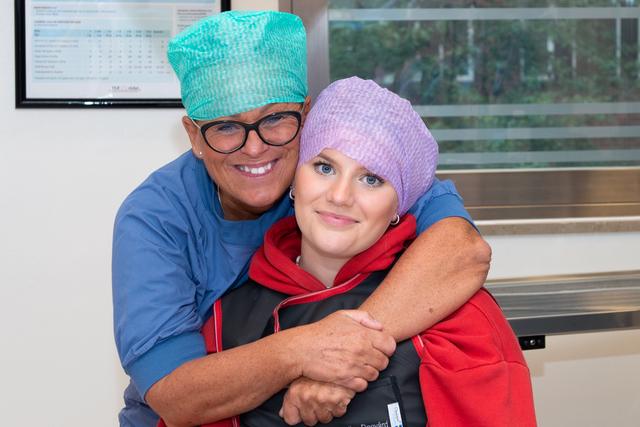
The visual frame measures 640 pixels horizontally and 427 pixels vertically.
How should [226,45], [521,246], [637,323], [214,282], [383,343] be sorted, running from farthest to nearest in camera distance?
1. [521,246]
2. [637,323]
3. [214,282]
4. [226,45]
5. [383,343]

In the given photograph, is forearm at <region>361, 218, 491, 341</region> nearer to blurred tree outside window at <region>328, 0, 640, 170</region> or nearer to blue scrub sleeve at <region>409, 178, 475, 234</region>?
blue scrub sleeve at <region>409, 178, 475, 234</region>

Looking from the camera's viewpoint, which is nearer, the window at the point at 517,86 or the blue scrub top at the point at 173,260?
the blue scrub top at the point at 173,260

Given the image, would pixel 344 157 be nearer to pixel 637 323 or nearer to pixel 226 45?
pixel 226 45

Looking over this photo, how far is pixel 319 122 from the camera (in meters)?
1.51

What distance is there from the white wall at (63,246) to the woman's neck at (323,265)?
1.27 meters

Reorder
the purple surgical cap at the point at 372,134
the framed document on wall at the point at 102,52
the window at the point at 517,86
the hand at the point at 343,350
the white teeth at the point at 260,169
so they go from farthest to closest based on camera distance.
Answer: the window at the point at 517,86 → the framed document on wall at the point at 102,52 → the white teeth at the point at 260,169 → the purple surgical cap at the point at 372,134 → the hand at the point at 343,350

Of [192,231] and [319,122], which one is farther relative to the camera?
[192,231]

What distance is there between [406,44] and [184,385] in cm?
193

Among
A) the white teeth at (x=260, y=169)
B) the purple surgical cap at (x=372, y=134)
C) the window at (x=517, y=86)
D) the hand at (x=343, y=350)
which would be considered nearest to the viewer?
the hand at (x=343, y=350)

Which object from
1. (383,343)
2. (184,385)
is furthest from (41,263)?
(383,343)

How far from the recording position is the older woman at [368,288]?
139 centimetres

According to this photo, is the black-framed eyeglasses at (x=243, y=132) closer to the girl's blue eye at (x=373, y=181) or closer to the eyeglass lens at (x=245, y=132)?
the eyeglass lens at (x=245, y=132)

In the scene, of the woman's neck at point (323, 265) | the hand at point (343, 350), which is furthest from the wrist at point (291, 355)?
the woman's neck at point (323, 265)

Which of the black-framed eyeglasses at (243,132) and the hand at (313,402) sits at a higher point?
the black-framed eyeglasses at (243,132)
